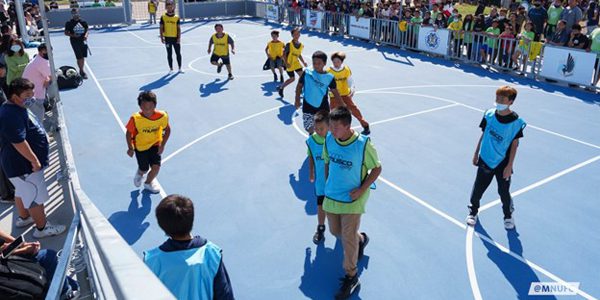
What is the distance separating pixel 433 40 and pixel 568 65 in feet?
18.3

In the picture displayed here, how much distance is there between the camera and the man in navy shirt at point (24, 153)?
17.9 feet

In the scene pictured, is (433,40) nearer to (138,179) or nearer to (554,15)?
(554,15)

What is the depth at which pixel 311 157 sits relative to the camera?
235 inches

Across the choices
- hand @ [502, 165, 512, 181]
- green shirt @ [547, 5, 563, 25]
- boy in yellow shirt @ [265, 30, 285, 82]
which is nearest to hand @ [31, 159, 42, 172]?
hand @ [502, 165, 512, 181]

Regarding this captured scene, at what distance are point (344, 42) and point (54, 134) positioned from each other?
15.3 meters

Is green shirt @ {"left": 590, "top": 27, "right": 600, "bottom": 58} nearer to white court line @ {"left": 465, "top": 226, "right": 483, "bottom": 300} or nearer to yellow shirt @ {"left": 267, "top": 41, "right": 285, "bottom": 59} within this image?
yellow shirt @ {"left": 267, "top": 41, "right": 285, "bottom": 59}

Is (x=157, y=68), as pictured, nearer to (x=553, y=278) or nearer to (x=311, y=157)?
(x=311, y=157)

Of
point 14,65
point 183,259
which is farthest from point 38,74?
point 183,259

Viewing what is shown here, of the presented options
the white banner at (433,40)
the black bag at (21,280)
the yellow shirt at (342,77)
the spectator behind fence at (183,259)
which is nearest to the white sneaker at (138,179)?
the black bag at (21,280)

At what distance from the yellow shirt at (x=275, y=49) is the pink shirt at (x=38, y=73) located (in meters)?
6.81

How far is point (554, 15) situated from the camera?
56.5 feet

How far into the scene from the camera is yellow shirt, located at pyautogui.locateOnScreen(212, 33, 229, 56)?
1484 cm

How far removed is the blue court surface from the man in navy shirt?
106 cm

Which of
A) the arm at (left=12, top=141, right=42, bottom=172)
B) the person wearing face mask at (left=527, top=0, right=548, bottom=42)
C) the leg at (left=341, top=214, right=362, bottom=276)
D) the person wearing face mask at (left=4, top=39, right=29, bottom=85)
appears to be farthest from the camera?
the person wearing face mask at (left=527, top=0, right=548, bottom=42)
